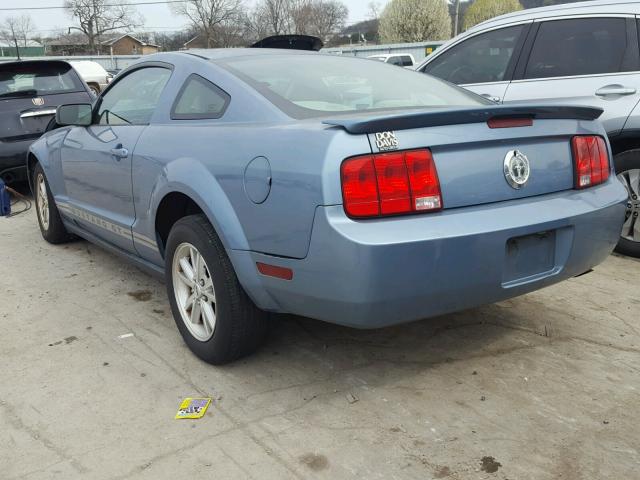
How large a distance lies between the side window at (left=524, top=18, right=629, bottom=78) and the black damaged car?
5539 millimetres

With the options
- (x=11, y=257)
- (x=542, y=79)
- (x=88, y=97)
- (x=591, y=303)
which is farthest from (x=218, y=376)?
(x=88, y=97)

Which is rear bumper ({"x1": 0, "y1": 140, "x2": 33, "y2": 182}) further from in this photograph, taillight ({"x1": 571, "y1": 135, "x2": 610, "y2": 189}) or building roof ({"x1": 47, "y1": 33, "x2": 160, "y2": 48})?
building roof ({"x1": 47, "y1": 33, "x2": 160, "y2": 48})

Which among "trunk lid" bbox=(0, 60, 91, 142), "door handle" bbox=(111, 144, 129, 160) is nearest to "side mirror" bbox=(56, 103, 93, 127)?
"door handle" bbox=(111, 144, 129, 160)

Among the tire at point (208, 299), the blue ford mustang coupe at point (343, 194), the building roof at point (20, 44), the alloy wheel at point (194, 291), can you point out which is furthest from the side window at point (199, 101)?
the building roof at point (20, 44)

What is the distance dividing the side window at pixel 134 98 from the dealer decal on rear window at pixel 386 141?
1671mm

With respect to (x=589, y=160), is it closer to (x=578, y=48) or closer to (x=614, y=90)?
(x=614, y=90)

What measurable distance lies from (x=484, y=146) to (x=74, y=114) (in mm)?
3020

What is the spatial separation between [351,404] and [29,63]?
264 inches

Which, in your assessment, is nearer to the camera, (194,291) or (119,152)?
(194,291)

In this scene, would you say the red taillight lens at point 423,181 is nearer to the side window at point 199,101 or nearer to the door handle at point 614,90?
the side window at point 199,101

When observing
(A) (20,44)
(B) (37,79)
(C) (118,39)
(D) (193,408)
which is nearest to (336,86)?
(D) (193,408)

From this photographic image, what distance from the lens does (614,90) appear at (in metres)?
4.24

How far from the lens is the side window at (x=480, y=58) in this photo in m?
4.85

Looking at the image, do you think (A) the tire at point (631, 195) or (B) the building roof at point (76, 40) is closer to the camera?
(A) the tire at point (631, 195)
